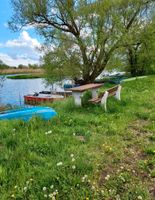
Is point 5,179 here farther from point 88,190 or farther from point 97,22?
point 97,22

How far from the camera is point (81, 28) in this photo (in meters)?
20.1

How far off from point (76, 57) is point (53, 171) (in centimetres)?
1775

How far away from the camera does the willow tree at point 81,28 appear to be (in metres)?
19.3

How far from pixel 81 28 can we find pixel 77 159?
17151 mm

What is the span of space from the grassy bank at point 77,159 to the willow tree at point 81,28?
1375 cm

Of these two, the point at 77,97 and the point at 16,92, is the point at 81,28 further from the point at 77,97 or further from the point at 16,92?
the point at 16,92

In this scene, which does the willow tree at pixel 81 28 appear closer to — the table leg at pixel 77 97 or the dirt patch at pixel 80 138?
the table leg at pixel 77 97

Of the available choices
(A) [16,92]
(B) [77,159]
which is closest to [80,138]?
(B) [77,159]

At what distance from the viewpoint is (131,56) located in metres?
24.7

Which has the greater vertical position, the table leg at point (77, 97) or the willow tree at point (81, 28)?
the willow tree at point (81, 28)

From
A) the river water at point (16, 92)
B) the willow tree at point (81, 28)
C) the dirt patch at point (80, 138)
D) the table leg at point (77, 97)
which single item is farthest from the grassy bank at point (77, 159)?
the willow tree at point (81, 28)

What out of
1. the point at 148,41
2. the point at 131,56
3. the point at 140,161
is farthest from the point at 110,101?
the point at 131,56

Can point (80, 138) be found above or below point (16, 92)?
above

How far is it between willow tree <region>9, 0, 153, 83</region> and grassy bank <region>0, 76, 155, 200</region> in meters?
13.7
